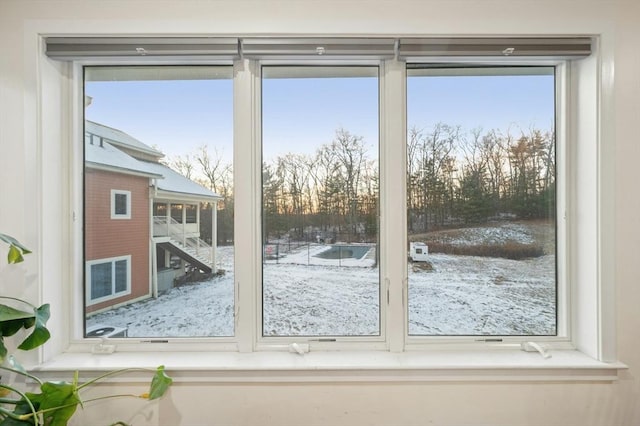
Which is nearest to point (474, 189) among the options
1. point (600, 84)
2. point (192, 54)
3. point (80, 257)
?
point (600, 84)

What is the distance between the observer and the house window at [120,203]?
1633 mm

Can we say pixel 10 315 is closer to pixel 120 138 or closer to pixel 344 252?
pixel 120 138

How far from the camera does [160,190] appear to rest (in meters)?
1.64

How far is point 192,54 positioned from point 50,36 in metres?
0.62

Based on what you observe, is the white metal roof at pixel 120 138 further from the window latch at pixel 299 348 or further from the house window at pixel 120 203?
the window latch at pixel 299 348

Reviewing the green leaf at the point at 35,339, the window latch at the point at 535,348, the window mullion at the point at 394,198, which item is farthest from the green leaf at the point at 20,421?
the window latch at the point at 535,348

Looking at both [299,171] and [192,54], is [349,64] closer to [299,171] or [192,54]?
[299,171]

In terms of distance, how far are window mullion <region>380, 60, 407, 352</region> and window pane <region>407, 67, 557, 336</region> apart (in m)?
0.08

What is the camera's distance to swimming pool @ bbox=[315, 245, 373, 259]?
1629 millimetres

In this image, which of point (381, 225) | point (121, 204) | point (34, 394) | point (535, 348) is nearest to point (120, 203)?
point (121, 204)

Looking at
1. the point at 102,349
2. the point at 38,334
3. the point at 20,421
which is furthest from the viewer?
the point at 102,349

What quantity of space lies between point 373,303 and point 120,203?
1313 millimetres

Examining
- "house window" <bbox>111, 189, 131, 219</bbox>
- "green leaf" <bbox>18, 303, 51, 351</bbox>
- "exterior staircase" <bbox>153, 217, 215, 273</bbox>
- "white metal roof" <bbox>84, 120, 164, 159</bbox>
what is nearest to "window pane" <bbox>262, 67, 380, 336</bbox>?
"exterior staircase" <bbox>153, 217, 215, 273</bbox>

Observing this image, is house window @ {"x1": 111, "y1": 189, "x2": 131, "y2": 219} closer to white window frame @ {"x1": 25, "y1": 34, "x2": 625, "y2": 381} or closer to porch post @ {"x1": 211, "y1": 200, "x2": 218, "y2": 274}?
white window frame @ {"x1": 25, "y1": 34, "x2": 625, "y2": 381}
